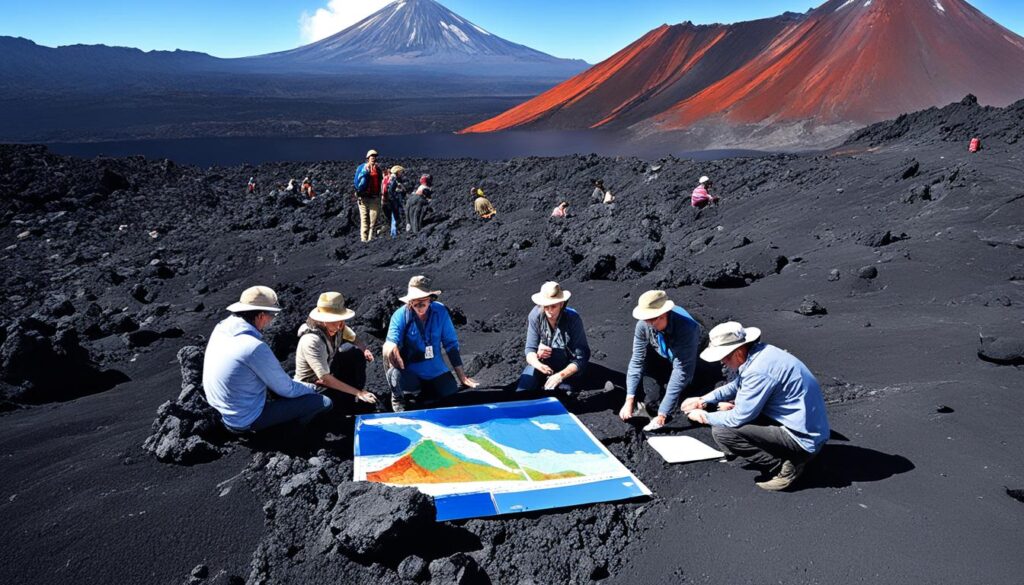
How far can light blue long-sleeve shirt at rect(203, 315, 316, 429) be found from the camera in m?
3.88

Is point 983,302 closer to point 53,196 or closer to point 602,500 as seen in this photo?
point 602,500

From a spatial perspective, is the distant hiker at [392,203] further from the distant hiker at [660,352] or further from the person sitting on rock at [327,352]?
the distant hiker at [660,352]

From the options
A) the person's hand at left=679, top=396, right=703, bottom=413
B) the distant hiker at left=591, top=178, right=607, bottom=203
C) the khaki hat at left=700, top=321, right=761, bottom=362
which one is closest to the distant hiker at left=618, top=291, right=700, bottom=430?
the person's hand at left=679, top=396, right=703, bottom=413

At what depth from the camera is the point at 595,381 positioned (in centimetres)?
573

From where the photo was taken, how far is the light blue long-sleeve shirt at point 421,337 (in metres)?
5.02

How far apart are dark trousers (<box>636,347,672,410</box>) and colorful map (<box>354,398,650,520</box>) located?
661 mm

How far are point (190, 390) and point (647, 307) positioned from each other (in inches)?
133

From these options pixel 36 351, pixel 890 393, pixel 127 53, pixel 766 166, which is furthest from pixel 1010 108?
pixel 127 53

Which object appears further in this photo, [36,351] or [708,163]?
[708,163]

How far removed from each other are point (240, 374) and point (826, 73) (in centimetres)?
3055

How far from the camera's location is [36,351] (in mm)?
6484

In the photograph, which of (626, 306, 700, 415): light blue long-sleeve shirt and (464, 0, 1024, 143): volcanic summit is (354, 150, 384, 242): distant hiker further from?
(464, 0, 1024, 143): volcanic summit

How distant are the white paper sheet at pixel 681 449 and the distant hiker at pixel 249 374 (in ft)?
7.92

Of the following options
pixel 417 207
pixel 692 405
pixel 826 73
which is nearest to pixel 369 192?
pixel 417 207
